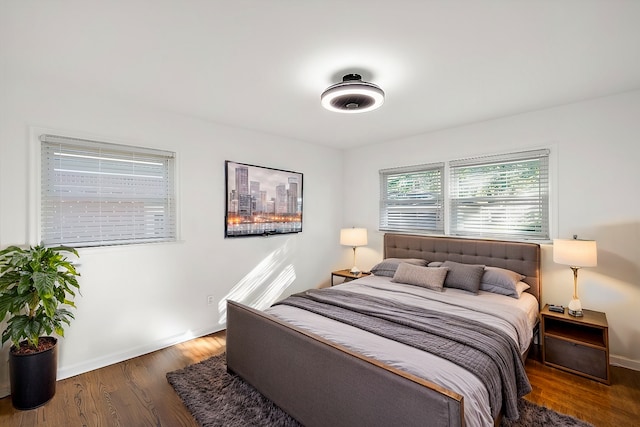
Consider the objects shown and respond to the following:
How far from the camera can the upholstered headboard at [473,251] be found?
3119 millimetres

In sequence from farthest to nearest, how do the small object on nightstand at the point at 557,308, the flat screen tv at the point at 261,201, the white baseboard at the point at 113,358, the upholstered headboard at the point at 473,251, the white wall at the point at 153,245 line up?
the flat screen tv at the point at 261,201 < the upholstered headboard at the point at 473,251 < the small object on nightstand at the point at 557,308 < the white baseboard at the point at 113,358 < the white wall at the point at 153,245

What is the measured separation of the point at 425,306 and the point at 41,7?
330 cm

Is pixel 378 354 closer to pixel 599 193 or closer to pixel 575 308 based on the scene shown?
pixel 575 308

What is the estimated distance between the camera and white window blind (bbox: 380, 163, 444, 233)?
3.98 meters

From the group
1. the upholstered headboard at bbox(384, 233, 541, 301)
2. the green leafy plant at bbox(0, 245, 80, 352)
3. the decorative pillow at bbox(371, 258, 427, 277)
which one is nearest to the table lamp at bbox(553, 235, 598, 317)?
the upholstered headboard at bbox(384, 233, 541, 301)

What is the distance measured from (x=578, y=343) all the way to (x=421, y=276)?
140 cm

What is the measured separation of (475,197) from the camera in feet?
11.9

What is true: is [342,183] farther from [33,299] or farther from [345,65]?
[33,299]

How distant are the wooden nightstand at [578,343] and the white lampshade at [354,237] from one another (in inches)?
88.4

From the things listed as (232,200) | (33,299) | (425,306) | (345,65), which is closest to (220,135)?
(232,200)

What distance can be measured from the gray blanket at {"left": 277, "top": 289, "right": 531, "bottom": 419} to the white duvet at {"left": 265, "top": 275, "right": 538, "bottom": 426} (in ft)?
0.24

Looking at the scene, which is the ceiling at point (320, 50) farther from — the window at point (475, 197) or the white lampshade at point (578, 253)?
the white lampshade at point (578, 253)

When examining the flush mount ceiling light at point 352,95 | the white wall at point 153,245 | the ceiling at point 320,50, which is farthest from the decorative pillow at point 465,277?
the white wall at point 153,245

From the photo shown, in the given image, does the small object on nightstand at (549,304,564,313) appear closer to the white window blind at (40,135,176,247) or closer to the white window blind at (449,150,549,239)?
the white window blind at (449,150,549,239)
